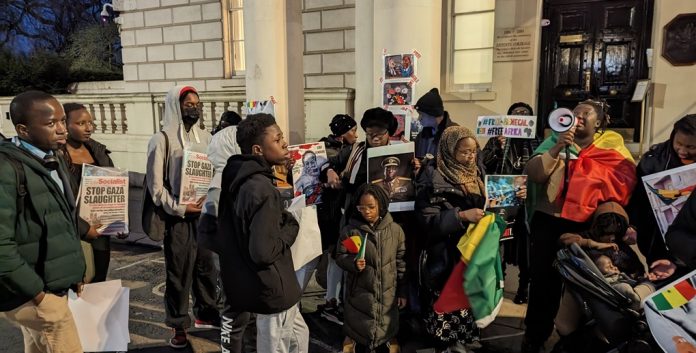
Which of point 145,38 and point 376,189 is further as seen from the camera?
point 145,38

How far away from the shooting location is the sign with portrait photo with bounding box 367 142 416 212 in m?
3.69

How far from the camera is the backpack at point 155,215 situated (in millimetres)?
3822

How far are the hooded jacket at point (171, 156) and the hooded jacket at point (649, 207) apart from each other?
10.7ft

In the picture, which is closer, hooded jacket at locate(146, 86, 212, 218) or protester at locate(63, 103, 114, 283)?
protester at locate(63, 103, 114, 283)

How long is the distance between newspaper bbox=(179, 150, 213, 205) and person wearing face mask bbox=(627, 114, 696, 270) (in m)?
3.11

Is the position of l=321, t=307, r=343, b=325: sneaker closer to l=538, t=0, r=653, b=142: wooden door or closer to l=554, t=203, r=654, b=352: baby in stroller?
l=554, t=203, r=654, b=352: baby in stroller

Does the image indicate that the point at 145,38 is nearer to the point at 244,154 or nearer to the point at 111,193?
the point at 111,193

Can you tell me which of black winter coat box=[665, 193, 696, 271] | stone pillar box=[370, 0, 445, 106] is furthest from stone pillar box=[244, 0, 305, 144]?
black winter coat box=[665, 193, 696, 271]

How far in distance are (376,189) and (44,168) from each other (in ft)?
6.77

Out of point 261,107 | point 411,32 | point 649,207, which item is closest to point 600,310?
point 649,207

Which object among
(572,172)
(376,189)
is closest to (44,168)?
(376,189)

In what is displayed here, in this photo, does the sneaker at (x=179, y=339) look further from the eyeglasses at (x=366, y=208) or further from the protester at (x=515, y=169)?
the protester at (x=515, y=169)

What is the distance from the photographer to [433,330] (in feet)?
11.6

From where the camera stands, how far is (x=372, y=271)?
136 inches
